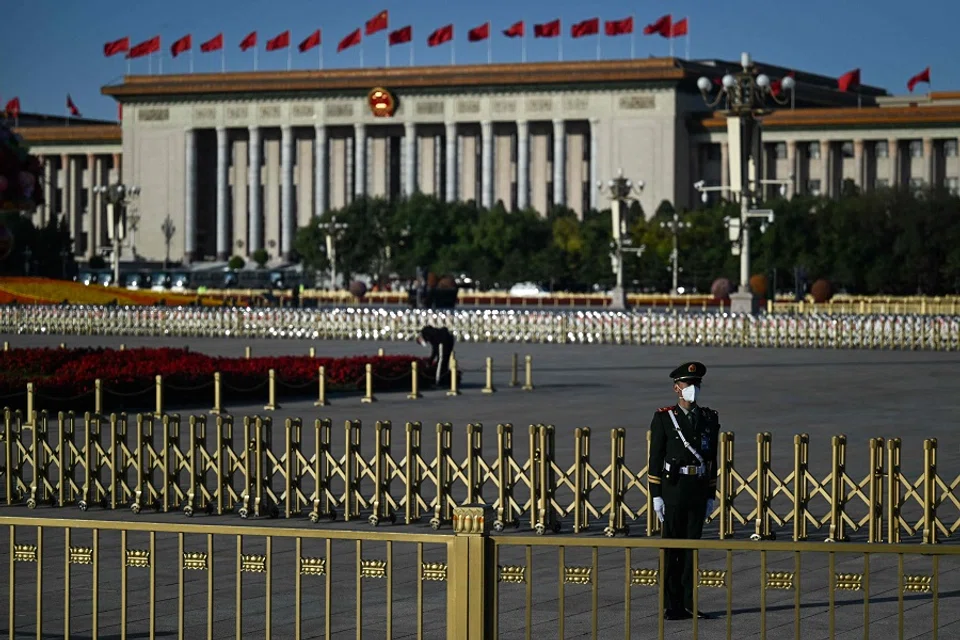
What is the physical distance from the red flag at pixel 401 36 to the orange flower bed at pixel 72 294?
38.3 metres

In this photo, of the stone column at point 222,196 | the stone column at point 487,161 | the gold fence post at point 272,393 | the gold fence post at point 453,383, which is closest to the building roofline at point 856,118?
the stone column at point 487,161

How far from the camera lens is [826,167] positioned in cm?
11181

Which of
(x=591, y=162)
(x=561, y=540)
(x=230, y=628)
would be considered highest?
(x=591, y=162)

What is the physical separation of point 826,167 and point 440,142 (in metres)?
25.7

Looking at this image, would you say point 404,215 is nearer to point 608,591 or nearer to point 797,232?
point 797,232

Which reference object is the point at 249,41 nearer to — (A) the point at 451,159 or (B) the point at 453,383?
(A) the point at 451,159

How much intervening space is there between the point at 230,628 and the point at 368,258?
8832 centimetres

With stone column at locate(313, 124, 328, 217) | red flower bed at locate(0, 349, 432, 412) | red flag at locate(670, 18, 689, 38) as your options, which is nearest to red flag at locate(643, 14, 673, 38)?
red flag at locate(670, 18, 689, 38)

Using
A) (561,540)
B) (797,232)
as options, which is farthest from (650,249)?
(561,540)

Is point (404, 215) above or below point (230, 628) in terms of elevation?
above

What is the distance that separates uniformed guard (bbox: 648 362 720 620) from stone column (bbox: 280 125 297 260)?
364 ft

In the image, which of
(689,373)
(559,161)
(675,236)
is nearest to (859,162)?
(559,161)

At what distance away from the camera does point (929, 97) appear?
122 metres

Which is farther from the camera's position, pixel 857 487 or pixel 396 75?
pixel 396 75
